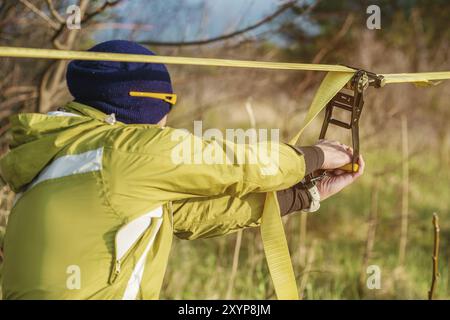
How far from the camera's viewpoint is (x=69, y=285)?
2.06 metres

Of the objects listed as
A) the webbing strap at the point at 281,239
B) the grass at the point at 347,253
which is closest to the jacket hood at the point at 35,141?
the webbing strap at the point at 281,239

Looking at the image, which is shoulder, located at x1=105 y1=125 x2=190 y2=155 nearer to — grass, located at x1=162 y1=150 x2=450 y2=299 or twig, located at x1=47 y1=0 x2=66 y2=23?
twig, located at x1=47 y1=0 x2=66 y2=23

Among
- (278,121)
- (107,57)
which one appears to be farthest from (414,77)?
(278,121)

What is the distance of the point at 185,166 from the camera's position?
2119mm

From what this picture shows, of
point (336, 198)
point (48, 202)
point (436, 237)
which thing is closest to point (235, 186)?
point (48, 202)

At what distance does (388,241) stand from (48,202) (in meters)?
4.90

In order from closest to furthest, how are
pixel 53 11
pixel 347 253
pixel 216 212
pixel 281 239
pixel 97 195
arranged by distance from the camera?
pixel 97 195 → pixel 281 239 → pixel 216 212 → pixel 53 11 → pixel 347 253

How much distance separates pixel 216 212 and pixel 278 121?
511 centimetres

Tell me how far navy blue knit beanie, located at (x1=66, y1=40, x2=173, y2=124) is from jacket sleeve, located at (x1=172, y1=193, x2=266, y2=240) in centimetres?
39

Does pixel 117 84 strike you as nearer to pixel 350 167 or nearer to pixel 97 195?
pixel 97 195

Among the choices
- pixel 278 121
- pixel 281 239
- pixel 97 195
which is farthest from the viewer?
pixel 278 121

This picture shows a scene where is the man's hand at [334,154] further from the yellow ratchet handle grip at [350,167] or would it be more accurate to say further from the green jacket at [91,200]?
the green jacket at [91,200]

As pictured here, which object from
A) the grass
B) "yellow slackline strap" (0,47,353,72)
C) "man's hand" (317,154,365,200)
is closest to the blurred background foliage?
the grass

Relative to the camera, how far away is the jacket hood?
212 centimetres
